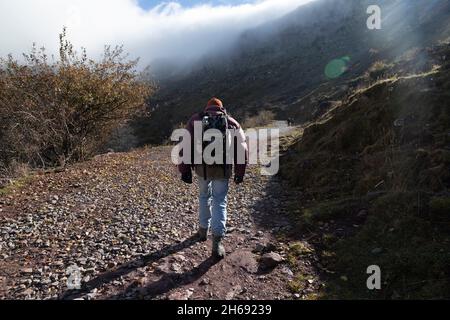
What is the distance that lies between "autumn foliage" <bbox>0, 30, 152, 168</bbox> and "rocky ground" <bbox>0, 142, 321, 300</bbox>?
4.21 m

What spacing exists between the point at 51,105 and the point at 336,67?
2425 inches

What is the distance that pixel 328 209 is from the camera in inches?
360

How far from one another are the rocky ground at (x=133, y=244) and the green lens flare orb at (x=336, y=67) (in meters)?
56.0

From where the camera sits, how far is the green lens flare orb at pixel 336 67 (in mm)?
65125

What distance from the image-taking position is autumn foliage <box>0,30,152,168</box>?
1602cm

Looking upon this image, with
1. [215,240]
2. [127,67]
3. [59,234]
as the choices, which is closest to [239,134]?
[215,240]

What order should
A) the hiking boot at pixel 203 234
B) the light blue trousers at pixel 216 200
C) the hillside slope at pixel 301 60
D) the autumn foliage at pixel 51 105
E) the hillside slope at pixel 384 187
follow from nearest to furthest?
the hillside slope at pixel 384 187 → the light blue trousers at pixel 216 200 → the hiking boot at pixel 203 234 → the autumn foliage at pixel 51 105 → the hillside slope at pixel 301 60

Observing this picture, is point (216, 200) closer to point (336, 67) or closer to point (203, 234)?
point (203, 234)

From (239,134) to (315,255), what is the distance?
2.63 meters

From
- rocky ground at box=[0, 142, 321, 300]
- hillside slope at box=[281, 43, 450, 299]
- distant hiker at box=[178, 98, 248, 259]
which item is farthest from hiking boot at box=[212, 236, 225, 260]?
hillside slope at box=[281, 43, 450, 299]

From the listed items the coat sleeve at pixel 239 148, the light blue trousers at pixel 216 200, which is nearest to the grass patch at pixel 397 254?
the light blue trousers at pixel 216 200

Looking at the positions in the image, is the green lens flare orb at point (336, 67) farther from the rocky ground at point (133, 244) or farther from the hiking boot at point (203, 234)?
the hiking boot at point (203, 234)

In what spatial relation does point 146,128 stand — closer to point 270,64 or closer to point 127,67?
point 270,64
